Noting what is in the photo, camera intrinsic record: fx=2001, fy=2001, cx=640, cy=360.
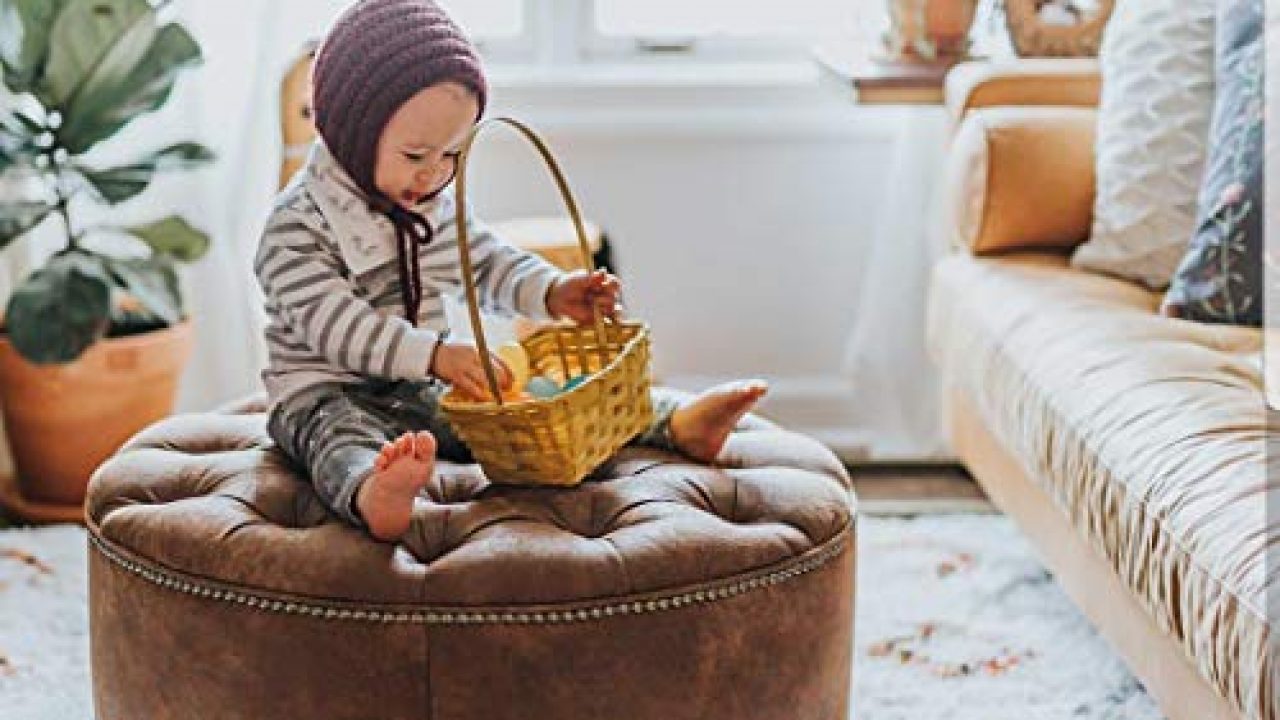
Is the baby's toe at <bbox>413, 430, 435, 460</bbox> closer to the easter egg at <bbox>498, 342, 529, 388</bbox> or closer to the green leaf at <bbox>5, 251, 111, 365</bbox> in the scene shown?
the easter egg at <bbox>498, 342, 529, 388</bbox>

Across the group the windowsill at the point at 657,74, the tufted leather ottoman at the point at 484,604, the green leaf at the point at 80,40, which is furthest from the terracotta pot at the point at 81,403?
the tufted leather ottoman at the point at 484,604

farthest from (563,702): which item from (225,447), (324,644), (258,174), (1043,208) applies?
(258,174)

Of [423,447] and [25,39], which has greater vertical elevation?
[25,39]

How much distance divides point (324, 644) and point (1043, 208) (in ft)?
4.79

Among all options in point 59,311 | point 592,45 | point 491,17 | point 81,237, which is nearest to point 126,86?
point 81,237

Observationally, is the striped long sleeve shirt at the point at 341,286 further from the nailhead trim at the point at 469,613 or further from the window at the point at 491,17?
the window at the point at 491,17

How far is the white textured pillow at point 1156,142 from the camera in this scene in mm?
2711

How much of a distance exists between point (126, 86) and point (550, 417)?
1321mm

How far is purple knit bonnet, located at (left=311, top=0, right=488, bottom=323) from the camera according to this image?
2.06 m

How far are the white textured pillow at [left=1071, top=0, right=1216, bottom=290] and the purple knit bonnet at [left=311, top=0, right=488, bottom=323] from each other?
1.04 meters

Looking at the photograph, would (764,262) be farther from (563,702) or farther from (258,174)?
(563,702)

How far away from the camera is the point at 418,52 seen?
2.05m

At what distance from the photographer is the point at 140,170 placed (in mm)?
2992

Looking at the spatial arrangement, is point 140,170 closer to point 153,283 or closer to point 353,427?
point 153,283
